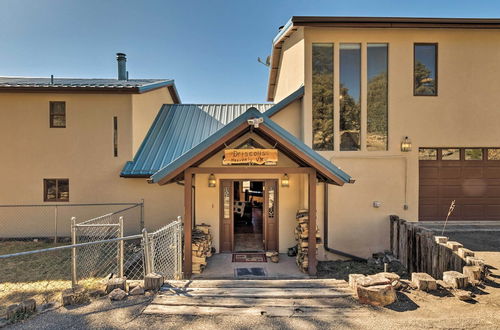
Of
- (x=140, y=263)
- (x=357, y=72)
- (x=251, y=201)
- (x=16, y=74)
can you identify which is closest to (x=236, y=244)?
(x=140, y=263)

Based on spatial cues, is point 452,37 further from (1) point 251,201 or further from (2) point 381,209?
(1) point 251,201

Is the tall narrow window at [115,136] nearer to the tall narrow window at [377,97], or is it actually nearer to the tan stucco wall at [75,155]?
the tan stucco wall at [75,155]

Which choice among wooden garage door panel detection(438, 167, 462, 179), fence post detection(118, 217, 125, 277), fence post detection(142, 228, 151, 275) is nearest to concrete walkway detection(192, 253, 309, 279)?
fence post detection(118, 217, 125, 277)

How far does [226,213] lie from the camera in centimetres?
888

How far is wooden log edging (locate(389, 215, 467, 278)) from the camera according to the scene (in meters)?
5.99

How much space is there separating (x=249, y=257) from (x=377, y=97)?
6.91m

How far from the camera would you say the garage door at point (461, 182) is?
9.28 metres

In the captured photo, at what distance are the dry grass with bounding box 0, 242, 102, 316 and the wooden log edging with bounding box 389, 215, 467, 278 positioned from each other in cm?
769

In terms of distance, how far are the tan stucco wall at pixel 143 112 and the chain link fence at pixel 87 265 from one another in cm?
406

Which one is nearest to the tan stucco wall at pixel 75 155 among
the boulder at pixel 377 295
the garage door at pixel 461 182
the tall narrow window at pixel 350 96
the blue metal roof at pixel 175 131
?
the blue metal roof at pixel 175 131

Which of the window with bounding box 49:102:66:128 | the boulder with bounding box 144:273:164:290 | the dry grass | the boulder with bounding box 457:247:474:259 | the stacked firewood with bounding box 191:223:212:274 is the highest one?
the window with bounding box 49:102:66:128

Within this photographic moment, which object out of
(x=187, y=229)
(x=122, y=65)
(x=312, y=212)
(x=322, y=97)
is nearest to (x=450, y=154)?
(x=322, y=97)

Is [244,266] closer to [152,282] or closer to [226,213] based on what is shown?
[226,213]

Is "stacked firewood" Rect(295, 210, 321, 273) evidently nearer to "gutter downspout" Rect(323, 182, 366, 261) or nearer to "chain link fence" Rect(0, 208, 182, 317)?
"gutter downspout" Rect(323, 182, 366, 261)
